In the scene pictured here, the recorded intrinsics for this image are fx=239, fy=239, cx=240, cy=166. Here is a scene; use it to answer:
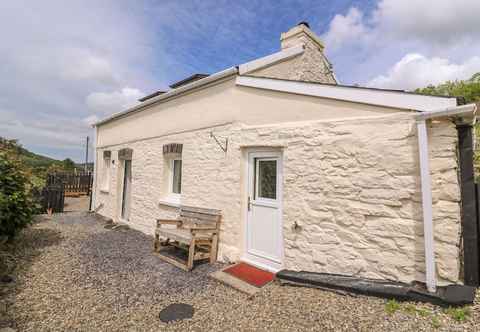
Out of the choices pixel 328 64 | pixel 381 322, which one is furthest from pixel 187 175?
pixel 328 64

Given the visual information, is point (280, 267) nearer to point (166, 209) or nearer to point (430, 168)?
point (430, 168)

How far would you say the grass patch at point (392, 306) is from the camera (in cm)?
281

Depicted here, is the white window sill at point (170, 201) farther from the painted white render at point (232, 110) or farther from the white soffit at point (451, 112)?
the white soffit at point (451, 112)

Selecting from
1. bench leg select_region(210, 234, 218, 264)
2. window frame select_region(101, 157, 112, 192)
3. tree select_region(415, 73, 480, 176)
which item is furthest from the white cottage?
tree select_region(415, 73, 480, 176)

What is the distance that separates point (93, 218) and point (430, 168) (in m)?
10.7

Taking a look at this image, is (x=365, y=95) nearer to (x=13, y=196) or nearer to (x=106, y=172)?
(x=13, y=196)

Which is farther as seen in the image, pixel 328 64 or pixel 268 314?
pixel 328 64

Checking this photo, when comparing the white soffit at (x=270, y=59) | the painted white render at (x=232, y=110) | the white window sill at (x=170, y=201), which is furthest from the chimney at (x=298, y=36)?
the white window sill at (x=170, y=201)

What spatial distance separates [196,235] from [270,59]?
14.3 ft

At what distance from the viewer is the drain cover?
3.12 m

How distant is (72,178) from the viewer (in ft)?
52.8

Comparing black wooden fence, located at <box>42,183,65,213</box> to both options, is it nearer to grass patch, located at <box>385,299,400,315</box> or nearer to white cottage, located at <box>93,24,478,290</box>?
white cottage, located at <box>93,24,478,290</box>

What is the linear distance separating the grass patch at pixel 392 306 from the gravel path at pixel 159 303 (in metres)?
0.02

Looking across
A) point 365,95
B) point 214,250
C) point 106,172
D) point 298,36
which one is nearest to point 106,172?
point 106,172
